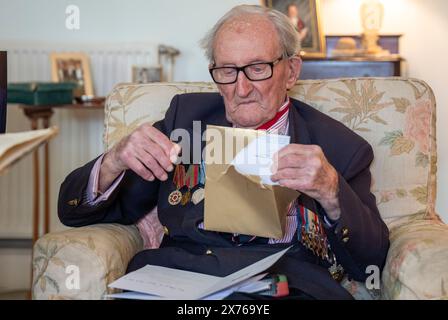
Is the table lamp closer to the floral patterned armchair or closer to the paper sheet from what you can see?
the floral patterned armchair

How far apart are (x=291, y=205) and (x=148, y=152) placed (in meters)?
0.35

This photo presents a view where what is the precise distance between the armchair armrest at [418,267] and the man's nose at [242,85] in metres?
0.45

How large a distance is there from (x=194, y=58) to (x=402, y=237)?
6.27ft

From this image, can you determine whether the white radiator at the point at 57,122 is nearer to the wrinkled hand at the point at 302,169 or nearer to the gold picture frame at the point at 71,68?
the gold picture frame at the point at 71,68

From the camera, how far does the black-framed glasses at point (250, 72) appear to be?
5.06 feet

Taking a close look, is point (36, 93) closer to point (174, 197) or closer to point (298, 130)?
point (174, 197)

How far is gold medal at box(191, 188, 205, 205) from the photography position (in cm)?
156

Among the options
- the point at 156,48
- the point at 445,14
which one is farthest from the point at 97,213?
the point at 445,14

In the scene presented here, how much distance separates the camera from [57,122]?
10.4 ft

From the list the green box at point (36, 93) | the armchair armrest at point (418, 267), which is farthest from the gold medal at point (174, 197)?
the green box at point (36, 93)

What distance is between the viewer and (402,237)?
145 centimetres

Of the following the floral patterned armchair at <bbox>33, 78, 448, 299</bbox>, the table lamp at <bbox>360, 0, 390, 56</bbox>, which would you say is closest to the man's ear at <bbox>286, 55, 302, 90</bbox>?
the floral patterned armchair at <bbox>33, 78, 448, 299</bbox>

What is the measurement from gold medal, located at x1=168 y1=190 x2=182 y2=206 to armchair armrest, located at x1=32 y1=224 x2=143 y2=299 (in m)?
0.20
